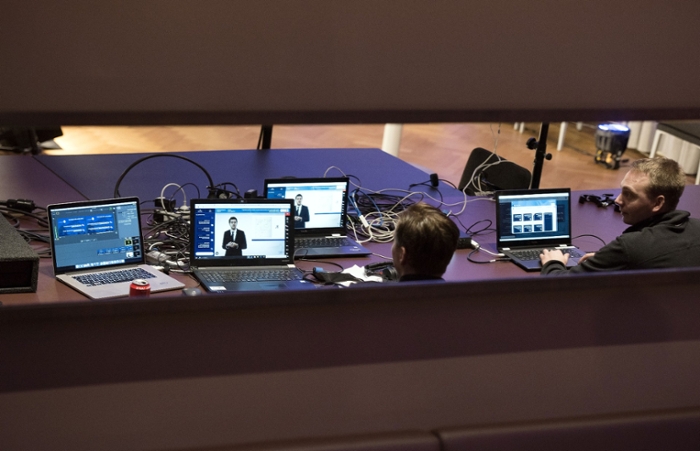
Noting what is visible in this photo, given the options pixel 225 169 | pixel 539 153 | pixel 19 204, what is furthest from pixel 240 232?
pixel 539 153

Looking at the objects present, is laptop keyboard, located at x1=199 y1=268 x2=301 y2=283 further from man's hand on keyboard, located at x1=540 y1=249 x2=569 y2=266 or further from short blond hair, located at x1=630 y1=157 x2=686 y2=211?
short blond hair, located at x1=630 y1=157 x2=686 y2=211

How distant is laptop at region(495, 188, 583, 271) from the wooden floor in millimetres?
3137

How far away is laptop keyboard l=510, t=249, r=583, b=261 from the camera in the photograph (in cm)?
361

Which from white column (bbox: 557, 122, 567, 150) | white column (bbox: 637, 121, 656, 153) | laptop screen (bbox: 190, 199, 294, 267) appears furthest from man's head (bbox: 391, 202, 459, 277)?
white column (bbox: 637, 121, 656, 153)

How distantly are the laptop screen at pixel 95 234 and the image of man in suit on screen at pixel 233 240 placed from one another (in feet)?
1.07

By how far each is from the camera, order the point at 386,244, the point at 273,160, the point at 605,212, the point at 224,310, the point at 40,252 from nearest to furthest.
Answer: the point at 224,310 < the point at 40,252 < the point at 386,244 < the point at 605,212 < the point at 273,160

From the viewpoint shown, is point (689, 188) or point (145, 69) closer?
point (145, 69)

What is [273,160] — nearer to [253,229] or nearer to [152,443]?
[253,229]

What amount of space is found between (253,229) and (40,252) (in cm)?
82

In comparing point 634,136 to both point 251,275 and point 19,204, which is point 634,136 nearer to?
point 251,275

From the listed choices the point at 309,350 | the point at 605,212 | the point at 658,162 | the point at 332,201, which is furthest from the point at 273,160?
the point at 309,350

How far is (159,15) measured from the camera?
1.28m

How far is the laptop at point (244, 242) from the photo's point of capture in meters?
3.19

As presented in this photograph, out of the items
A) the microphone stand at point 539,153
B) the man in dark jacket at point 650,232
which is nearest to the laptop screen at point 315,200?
the man in dark jacket at point 650,232
